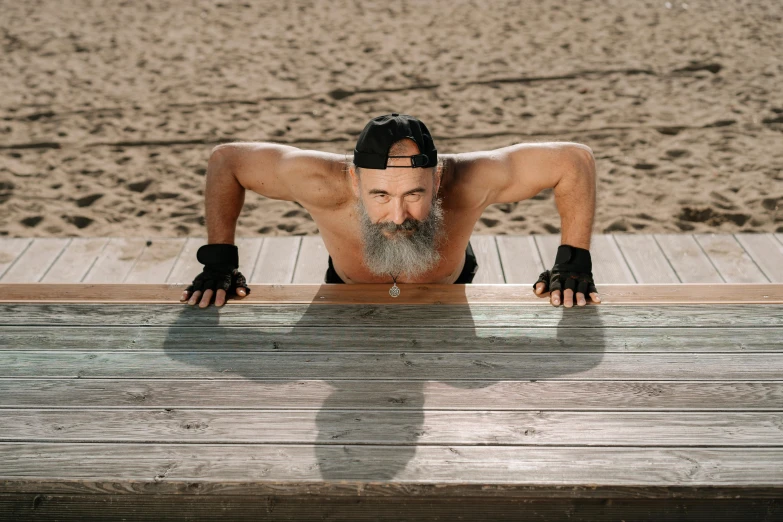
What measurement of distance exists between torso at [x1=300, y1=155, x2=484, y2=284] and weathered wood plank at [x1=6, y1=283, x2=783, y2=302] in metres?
0.24

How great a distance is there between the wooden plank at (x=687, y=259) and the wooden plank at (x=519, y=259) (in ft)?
2.14

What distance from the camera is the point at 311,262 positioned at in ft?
13.4

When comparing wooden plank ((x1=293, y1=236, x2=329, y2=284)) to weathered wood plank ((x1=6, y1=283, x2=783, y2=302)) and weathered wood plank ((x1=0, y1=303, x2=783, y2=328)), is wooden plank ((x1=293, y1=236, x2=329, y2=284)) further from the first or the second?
weathered wood plank ((x1=0, y1=303, x2=783, y2=328))

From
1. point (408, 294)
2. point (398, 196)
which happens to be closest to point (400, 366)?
point (408, 294)

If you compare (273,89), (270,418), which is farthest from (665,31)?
(270,418)

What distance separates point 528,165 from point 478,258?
1.24 m

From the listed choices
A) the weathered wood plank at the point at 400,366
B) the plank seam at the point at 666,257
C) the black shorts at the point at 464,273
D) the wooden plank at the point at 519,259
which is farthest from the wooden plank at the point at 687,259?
the weathered wood plank at the point at 400,366

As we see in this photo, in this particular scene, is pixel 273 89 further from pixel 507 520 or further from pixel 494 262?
pixel 507 520

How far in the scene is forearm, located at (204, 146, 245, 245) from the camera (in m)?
2.92

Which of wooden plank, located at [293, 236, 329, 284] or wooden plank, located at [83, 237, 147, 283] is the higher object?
wooden plank, located at [293, 236, 329, 284]

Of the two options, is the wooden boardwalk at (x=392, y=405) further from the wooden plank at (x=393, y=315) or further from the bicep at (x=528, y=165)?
the bicep at (x=528, y=165)

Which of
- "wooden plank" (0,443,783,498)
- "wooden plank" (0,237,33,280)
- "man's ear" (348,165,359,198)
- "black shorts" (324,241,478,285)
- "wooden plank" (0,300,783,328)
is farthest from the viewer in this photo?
"wooden plank" (0,237,33,280)

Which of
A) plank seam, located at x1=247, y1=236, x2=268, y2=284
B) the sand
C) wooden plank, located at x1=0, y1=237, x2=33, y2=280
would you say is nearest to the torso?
plank seam, located at x1=247, y1=236, x2=268, y2=284

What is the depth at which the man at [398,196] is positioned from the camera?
261 centimetres
